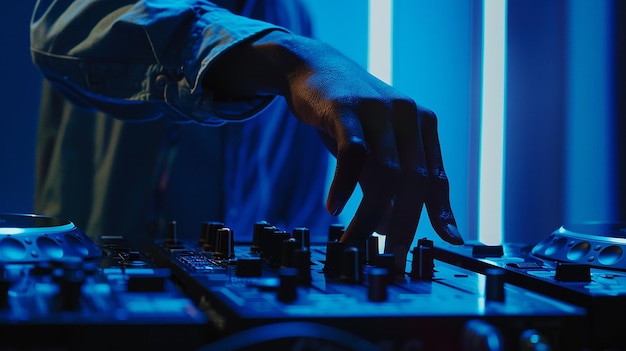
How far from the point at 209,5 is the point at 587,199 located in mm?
1351

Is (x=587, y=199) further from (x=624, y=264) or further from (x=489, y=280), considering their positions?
(x=489, y=280)

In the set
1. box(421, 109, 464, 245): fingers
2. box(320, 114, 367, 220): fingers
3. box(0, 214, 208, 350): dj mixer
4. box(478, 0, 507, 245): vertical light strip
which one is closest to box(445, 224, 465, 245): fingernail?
box(421, 109, 464, 245): fingers

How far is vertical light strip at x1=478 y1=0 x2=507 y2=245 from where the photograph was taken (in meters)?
2.37

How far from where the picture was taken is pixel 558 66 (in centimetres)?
222

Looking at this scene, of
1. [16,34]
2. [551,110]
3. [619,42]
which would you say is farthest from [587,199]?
[16,34]

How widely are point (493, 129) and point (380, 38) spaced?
0.48 m

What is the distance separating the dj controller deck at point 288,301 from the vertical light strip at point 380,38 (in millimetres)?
1538

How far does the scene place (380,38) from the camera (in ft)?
8.20

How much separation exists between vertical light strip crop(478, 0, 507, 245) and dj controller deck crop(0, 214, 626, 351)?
1408 millimetres

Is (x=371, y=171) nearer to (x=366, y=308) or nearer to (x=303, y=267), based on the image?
(x=303, y=267)

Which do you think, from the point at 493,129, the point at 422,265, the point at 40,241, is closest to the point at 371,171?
the point at 422,265

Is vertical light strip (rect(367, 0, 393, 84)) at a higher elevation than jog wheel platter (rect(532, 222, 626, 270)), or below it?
higher

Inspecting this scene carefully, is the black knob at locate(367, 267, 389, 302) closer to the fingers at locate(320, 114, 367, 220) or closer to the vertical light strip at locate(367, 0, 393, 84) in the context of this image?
the fingers at locate(320, 114, 367, 220)

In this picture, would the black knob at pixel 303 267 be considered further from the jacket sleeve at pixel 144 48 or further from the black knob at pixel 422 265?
the jacket sleeve at pixel 144 48
